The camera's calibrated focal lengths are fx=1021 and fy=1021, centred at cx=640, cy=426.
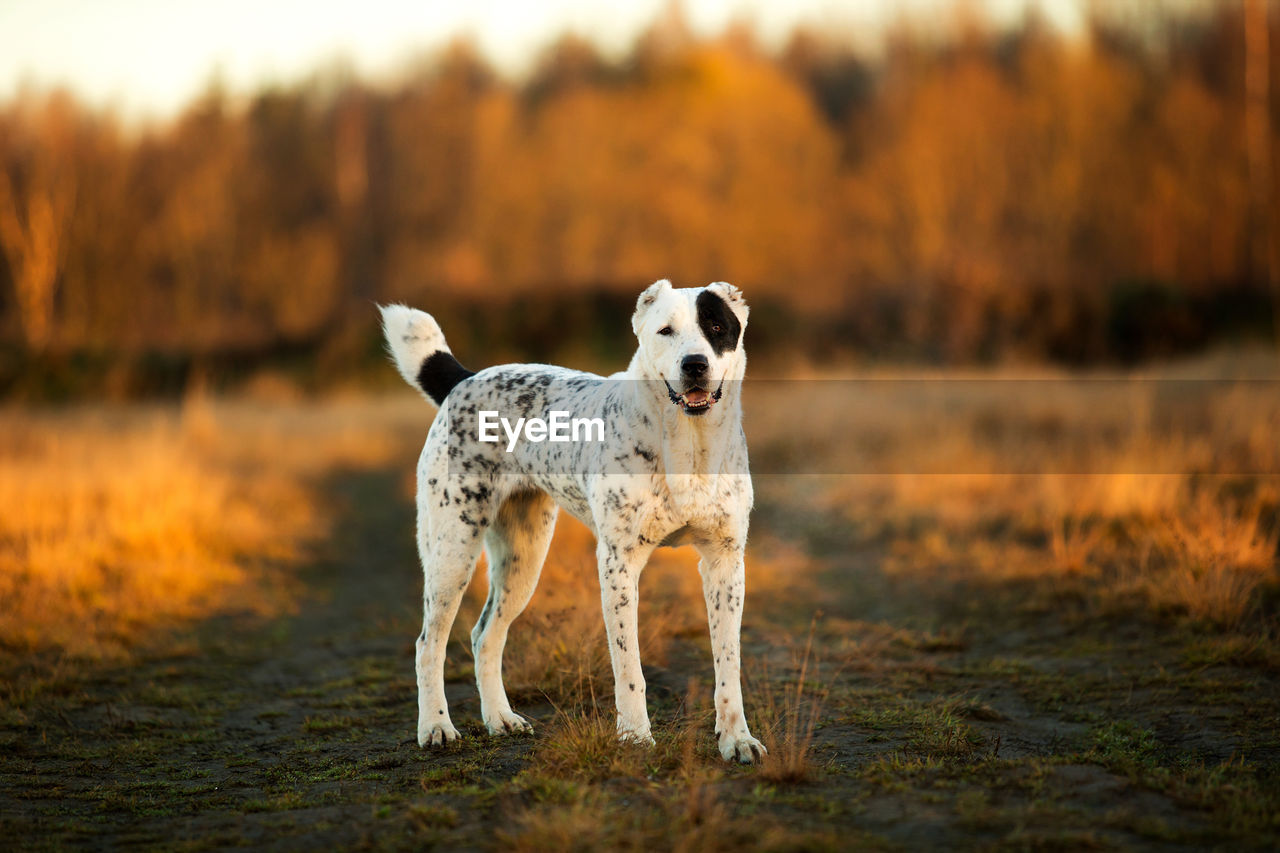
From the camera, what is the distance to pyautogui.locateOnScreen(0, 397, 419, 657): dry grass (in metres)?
8.20

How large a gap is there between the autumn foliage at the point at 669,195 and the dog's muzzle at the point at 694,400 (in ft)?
66.6

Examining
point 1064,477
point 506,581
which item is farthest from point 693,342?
point 1064,477

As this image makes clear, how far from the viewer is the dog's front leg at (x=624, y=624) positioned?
471 centimetres

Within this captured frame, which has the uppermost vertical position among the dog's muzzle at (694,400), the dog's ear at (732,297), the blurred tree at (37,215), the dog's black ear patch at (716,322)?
the blurred tree at (37,215)

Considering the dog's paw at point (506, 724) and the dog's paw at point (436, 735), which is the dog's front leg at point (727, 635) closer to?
the dog's paw at point (506, 724)

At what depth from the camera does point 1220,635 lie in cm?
678

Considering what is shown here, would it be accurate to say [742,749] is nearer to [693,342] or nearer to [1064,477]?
[693,342]

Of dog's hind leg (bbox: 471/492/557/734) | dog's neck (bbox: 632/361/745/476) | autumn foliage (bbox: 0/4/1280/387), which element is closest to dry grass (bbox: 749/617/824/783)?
dog's neck (bbox: 632/361/745/476)

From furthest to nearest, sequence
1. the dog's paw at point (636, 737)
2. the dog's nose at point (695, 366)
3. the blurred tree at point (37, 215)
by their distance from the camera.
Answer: the blurred tree at point (37, 215) < the dog's paw at point (636, 737) < the dog's nose at point (695, 366)

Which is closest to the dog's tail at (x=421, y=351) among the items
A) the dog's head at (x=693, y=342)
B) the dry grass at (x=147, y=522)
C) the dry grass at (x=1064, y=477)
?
the dog's head at (x=693, y=342)

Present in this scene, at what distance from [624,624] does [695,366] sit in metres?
1.29

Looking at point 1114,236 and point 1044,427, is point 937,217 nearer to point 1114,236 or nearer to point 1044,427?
point 1114,236

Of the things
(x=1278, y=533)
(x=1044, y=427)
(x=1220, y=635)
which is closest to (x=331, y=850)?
(x=1220, y=635)

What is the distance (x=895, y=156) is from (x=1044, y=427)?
18886 millimetres
